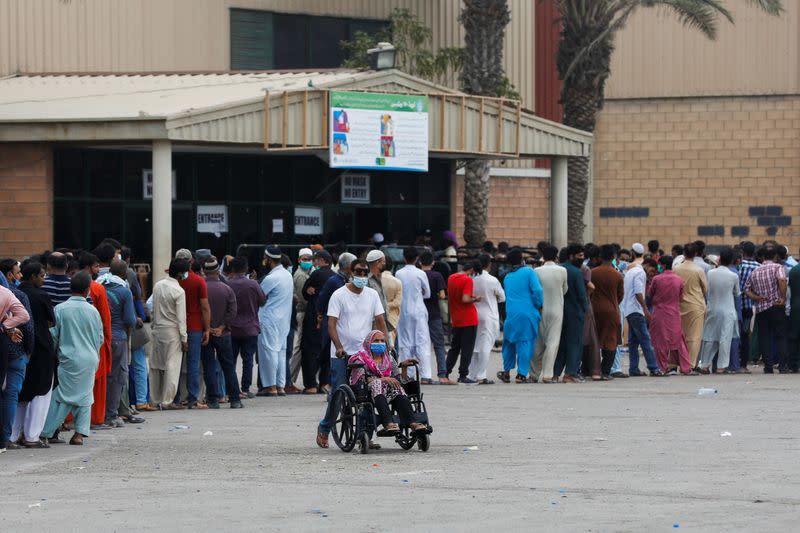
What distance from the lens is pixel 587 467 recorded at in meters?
12.5

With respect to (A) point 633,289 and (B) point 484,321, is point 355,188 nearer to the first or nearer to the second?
(A) point 633,289

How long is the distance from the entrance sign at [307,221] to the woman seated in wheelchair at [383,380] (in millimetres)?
21986

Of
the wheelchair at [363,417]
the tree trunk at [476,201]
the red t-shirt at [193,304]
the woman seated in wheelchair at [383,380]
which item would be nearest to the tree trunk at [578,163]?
the tree trunk at [476,201]

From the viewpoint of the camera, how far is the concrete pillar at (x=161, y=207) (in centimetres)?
2883

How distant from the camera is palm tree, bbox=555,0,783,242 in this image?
38000 millimetres

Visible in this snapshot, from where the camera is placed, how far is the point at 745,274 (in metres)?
23.9

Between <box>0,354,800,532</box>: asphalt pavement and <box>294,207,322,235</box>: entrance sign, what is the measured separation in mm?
17677

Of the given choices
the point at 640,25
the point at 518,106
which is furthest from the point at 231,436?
the point at 640,25

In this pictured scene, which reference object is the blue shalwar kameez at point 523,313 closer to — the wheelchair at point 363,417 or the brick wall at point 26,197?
the wheelchair at point 363,417

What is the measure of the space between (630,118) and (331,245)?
37.1 ft

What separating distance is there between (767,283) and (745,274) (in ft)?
2.26

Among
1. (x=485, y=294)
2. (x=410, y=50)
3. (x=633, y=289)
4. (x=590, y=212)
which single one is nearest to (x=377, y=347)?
(x=485, y=294)

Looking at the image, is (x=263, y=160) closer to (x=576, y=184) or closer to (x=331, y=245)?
(x=331, y=245)

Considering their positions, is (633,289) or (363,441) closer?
(363,441)
